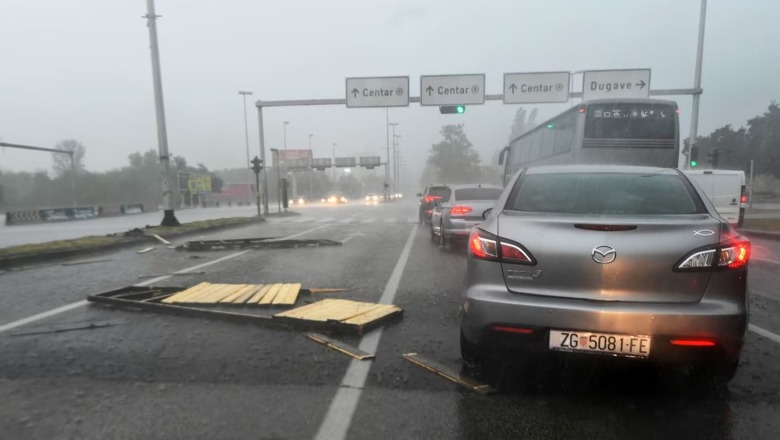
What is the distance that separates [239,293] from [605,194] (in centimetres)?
460

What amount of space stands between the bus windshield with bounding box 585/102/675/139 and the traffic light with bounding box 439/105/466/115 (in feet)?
33.9

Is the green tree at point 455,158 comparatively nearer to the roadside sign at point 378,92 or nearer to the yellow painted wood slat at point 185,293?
the roadside sign at point 378,92

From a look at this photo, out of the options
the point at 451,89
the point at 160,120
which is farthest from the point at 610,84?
A: the point at 160,120

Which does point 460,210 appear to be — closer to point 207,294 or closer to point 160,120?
point 207,294

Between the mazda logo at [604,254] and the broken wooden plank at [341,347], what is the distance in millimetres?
1956

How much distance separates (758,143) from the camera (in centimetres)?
5272

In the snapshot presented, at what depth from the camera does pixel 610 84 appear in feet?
72.0

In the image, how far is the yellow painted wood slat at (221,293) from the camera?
19.4ft

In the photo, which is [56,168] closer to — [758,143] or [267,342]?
[267,342]

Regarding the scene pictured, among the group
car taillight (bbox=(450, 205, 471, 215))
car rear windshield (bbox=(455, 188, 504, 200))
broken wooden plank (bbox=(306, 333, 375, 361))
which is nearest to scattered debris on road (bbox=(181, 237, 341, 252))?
car taillight (bbox=(450, 205, 471, 215))

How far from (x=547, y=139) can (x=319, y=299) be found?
1296cm

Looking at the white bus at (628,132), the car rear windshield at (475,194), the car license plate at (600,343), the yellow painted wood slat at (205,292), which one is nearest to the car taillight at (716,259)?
the car license plate at (600,343)

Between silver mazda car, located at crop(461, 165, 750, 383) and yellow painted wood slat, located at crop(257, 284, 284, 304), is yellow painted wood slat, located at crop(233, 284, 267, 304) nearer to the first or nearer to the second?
yellow painted wood slat, located at crop(257, 284, 284, 304)

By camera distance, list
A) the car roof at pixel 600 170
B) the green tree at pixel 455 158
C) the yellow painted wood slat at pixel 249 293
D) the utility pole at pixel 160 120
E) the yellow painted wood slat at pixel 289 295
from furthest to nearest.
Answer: the green tree at pixel 455 158
the utility pole at pixel 160 120
the yellow painted wood slat at pixel 249 293
the yellow painted wood slat at pixel 289 295
the car roof at pixel 600 170
